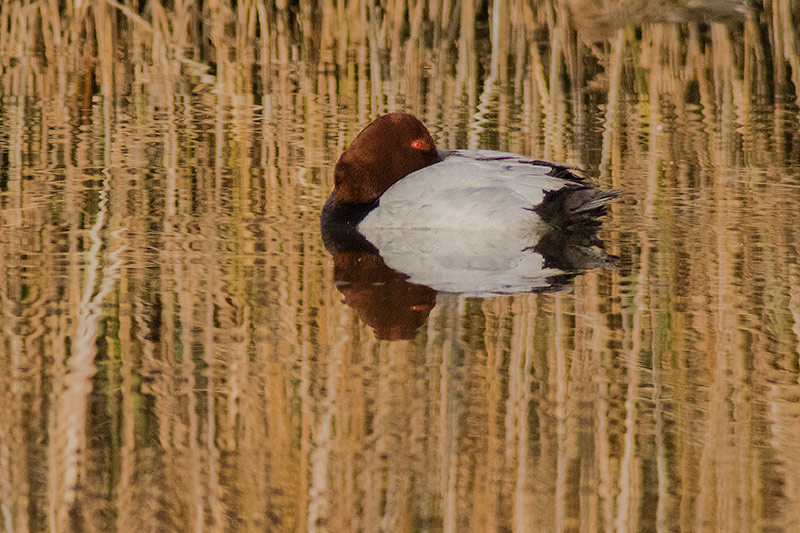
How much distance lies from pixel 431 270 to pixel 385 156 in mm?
1059

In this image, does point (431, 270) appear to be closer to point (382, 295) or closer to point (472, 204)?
point (382, 295)

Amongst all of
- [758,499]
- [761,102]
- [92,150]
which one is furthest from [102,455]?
[761,102]

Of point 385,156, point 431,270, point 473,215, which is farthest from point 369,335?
point 385,156

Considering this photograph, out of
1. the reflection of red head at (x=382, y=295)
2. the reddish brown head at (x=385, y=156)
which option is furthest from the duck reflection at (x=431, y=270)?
the reddish brown head at (x=385, y=156)

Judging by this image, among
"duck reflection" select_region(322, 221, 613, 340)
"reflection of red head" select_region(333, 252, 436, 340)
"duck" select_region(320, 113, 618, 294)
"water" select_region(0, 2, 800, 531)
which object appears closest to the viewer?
"water" select_region(0, 2, 800, 531)

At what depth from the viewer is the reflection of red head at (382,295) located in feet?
13.0

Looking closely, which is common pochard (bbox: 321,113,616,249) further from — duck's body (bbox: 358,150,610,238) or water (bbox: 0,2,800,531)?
water (bbox: 0,2,800,531)

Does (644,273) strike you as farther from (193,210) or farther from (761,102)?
(761,102)

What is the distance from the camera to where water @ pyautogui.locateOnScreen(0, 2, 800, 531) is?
9.29 ft

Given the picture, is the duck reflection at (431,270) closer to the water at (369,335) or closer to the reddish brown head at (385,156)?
the water at (369,335)

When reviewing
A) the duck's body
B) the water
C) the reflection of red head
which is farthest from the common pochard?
the reflection of red head

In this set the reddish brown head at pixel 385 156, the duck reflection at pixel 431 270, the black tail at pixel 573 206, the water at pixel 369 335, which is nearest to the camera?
the water at pixel 369 335

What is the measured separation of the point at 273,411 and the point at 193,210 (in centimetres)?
A: 219

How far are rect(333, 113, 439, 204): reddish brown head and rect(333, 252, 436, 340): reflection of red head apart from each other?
0.67 m
